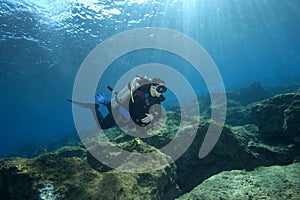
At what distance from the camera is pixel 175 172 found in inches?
191

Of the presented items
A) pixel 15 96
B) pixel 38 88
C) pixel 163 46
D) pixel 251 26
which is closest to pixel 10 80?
pixel 38 88

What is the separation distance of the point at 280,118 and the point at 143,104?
497 cm

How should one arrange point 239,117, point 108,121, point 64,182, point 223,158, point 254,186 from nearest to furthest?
point 64,182 < point 254,186 < point 223,158 < point 108,121 < point 239,117

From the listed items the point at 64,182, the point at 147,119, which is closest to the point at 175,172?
the point at 147,119

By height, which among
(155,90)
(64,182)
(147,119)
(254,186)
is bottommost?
(254,186)

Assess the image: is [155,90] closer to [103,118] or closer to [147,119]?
[147,119]

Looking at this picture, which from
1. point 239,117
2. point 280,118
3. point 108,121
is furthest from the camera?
point 239,117

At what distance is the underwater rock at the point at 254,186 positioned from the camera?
3334 mm

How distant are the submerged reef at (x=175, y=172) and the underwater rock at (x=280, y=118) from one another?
3 centimetres

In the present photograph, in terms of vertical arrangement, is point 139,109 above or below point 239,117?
above

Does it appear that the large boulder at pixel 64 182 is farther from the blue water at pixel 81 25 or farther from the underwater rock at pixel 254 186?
the blue water at pixel 81 25

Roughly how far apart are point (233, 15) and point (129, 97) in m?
29.0

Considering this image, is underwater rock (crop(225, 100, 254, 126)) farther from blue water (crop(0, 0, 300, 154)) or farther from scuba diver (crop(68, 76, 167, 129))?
blue water (crop(0, 0, 300, 154))

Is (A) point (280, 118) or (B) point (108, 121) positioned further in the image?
(A) point (280, 118)
